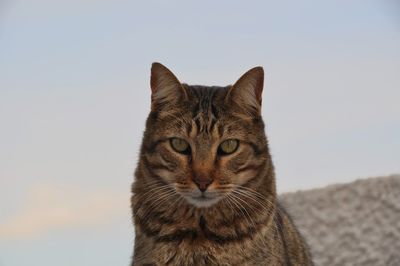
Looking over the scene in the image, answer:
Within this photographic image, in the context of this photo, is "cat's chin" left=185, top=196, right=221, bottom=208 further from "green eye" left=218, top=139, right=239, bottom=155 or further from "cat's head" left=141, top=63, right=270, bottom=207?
"green eye" left=218, top=139, right=239, bottom=155

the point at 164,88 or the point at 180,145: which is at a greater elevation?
the point at 164,88

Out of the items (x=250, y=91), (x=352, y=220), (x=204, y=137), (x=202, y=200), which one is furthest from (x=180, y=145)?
(x=352, y=220)

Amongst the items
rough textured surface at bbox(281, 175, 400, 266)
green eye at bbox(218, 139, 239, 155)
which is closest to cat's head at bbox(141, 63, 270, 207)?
green eye at bbox(218, 139, 239, 155)

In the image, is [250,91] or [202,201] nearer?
[202,201]

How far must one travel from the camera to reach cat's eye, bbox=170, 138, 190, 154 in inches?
94.0

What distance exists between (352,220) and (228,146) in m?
2.25

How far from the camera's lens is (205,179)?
231 cm

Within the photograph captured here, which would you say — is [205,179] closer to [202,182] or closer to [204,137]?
[202,182]

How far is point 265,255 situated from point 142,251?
51 centimetres

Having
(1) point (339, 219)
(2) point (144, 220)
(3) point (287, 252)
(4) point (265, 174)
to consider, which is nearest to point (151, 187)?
(2) point (144, 220)

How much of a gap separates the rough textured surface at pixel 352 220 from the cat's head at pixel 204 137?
1.92 m

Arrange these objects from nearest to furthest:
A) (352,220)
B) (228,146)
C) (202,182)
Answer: (202,182) < (228,146) < (352,220)

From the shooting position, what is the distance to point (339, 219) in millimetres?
4371

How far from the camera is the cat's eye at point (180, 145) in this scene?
239 centimetres
